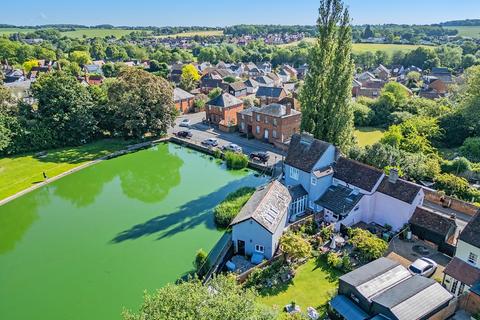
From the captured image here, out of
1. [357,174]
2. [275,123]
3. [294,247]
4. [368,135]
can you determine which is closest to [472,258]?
[357,174]

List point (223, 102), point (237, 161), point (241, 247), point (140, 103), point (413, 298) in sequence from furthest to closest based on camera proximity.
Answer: point (223, 102)
point (140, 103)
point (237, 161)
point (241, 247)
point (413, 298)

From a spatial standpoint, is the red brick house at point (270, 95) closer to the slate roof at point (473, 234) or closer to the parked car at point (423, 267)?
the parked car at point (423, 267)

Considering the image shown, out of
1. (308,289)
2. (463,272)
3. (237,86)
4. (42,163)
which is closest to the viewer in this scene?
(463,272)

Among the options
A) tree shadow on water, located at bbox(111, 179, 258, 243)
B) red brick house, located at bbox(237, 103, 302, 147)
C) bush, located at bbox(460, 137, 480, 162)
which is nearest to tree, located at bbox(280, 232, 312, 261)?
tree shadow on water, located at bbox(111, 179, 258, 243)

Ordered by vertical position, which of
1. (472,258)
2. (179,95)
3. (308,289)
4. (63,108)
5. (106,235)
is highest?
(63,108)

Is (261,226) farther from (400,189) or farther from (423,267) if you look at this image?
(400,189)

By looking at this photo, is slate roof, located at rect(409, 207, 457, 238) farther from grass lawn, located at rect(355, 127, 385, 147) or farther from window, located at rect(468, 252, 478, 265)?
grass lawn, located at rect(355, 127, 385, 147)

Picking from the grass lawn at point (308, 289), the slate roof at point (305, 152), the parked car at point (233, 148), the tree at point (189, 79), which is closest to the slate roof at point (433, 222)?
the grass lawn at point (308, 289)
